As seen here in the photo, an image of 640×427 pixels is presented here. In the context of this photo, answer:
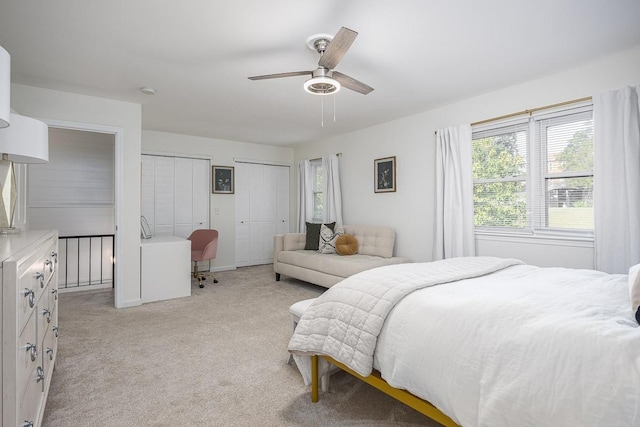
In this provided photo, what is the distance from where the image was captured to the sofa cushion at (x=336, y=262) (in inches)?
160

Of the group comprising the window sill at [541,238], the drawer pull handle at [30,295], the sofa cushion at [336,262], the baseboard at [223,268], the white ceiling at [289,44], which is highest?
the white ceiling at [289,44]

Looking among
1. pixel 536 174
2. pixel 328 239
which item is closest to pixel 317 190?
pixel 328 239

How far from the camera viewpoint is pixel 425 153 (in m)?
4.34

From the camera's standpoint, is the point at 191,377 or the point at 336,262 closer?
the point at 191,377

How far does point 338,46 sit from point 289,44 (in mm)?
567

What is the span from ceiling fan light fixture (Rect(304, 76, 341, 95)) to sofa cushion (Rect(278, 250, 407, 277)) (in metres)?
2.16

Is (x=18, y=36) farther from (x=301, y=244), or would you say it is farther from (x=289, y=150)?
(x=289, y=150)

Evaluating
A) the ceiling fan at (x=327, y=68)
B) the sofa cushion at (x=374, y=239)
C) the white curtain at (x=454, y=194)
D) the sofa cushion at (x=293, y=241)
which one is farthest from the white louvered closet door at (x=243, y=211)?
the ceiling fan at (x=327, y=68)

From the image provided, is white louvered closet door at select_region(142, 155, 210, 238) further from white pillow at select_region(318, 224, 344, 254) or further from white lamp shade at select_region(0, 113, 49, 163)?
white lamp shade at select_region(0, 113, 49, 163)

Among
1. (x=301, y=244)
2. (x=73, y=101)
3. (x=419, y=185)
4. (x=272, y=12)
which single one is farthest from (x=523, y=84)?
(x=73, y=101)

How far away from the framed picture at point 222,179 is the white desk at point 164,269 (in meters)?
1.82

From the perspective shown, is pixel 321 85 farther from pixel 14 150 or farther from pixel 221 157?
pixel 221 157

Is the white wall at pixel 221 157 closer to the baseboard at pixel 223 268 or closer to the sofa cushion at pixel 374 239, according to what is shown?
the baseboard at pixel 223 268

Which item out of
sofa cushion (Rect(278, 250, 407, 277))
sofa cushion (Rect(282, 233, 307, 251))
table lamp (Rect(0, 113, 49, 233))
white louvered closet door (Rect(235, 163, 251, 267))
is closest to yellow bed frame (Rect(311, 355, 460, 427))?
table lamp (Rect(0, 113, 49, 233))
